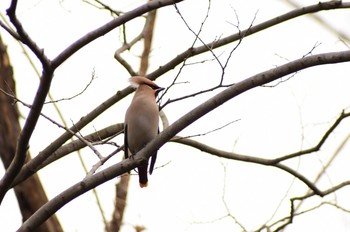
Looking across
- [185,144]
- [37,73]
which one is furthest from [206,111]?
[37,73]

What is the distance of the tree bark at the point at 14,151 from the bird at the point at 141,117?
1.30 metres

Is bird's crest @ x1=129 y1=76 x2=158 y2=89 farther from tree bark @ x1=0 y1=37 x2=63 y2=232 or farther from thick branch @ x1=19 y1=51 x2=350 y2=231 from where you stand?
tree bark @ x1=0 y1=37 x2=63 y2=232

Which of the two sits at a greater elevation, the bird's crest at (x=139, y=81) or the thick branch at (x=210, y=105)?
the bird's crest at (x=139, y=81)

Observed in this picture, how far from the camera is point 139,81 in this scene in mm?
5418

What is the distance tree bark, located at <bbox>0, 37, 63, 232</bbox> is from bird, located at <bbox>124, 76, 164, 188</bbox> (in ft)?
4.25

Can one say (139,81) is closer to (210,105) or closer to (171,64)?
(171,64)

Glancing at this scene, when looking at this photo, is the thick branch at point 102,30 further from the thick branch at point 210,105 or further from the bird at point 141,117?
the bird at point 141,117

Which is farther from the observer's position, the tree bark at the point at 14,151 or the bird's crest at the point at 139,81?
the tree bark at the point at 14,151

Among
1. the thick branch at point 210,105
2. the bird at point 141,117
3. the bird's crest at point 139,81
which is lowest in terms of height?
the thick branch at point 210,105

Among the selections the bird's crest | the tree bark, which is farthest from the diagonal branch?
the tree bark

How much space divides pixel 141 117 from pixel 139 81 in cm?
35

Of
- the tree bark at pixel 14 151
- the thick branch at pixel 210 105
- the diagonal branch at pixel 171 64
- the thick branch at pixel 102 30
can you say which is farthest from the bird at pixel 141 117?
the tree bark at pixel 14 151

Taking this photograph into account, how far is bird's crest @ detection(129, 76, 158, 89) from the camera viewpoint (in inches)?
213

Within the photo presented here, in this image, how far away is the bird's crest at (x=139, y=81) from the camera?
5.40 meters
